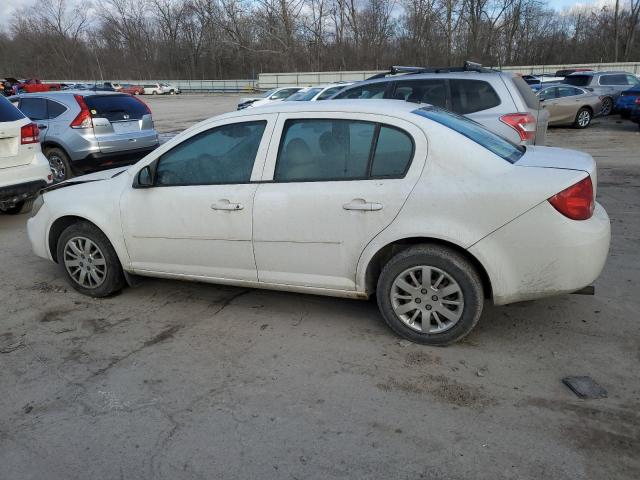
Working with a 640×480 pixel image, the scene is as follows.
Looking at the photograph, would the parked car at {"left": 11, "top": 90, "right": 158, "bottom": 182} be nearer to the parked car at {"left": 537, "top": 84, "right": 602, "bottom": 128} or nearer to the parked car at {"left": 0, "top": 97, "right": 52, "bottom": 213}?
the parked car at {"left": 0, "top": 97, "right": 52, "bottom": 213}

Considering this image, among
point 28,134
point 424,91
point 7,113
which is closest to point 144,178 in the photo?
point 28,134

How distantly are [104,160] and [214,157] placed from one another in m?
6.30

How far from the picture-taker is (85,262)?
15.3 feet

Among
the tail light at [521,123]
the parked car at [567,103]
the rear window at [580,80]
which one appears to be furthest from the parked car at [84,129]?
the rear window at [580,80]

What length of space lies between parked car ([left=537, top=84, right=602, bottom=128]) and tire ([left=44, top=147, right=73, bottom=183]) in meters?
13.9

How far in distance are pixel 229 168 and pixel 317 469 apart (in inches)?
90.6

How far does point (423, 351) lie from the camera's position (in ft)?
11.9

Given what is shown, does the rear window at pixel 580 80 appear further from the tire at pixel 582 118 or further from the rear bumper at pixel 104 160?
the rear bumper at pixel 104 160

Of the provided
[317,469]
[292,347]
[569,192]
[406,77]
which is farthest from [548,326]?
[406,77]

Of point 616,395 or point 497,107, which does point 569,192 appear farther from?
point 497,107

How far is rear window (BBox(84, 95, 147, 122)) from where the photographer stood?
9555 mm

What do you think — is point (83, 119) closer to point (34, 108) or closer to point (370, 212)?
point (34, 108)

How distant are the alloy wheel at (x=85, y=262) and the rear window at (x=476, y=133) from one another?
293cm

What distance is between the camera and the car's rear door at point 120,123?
9484mm
